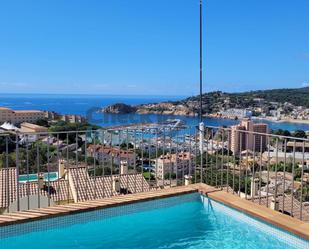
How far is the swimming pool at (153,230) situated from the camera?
3236 mm

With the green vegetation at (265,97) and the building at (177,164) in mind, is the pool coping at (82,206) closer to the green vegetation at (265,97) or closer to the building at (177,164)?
the building at (177,164)

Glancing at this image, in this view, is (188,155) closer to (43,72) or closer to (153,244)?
(153,244)

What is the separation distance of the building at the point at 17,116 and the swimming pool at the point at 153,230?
137 feet

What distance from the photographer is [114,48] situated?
36.6 m

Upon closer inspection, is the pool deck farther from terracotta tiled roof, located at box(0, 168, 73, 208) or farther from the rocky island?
the rocky island

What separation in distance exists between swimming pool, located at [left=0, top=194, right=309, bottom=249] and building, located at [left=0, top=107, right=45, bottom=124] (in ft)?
137

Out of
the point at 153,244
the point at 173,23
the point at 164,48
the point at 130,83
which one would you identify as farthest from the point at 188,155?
the point at 130,83

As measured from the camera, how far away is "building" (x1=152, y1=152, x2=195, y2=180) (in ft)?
15.6

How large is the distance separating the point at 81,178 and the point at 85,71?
198ft

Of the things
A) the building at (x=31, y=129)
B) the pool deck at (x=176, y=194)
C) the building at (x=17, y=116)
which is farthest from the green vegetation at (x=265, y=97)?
the pool deck at (x=176, y=194)

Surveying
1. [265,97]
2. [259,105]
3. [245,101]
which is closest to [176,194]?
[245,101]

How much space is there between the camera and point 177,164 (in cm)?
483

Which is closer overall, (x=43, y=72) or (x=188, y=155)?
(x=188, y=155)

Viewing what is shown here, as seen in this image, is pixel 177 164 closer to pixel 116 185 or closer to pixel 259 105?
pixel 116 185
